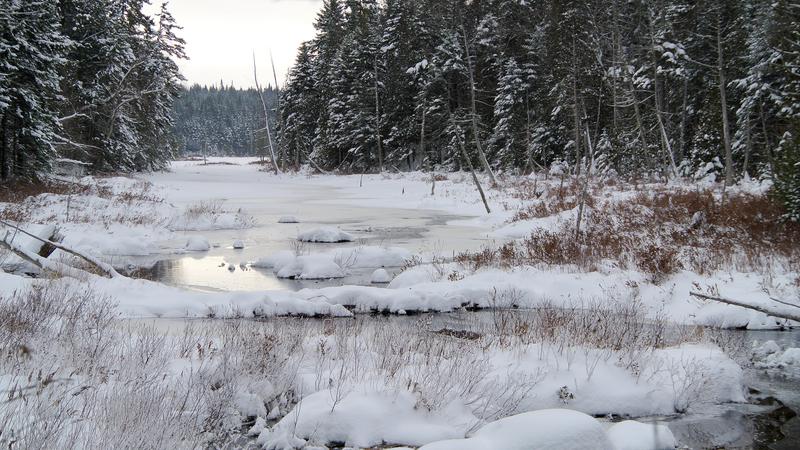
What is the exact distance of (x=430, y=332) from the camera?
750cm

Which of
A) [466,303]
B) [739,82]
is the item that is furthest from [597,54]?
[466,303]

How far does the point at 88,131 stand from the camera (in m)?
34.4

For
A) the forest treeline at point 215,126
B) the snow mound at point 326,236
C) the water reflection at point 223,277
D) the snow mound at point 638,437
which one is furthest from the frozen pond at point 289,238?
the forest treeline at point 215,126

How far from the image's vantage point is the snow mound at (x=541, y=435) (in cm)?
372

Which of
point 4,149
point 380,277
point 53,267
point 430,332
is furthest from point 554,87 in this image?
point 53,267

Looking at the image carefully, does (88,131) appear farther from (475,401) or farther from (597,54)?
(475,401)

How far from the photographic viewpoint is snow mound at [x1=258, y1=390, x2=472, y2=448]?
14.6ft

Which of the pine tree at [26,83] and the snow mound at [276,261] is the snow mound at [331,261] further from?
the pine tree at [26,83]

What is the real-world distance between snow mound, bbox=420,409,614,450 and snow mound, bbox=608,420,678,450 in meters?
0.40

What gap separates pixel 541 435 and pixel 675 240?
9685mm

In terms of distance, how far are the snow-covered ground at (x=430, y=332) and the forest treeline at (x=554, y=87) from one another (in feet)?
16.0

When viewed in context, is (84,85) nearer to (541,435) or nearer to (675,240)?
(675,240)

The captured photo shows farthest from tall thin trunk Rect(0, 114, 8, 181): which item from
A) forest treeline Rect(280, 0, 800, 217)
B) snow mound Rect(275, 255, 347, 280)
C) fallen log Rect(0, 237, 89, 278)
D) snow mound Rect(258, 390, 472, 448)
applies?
snow mound Rect(258, 390, 472, 448)

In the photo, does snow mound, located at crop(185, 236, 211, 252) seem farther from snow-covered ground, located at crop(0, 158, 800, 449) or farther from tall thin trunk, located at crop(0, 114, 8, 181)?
tall thin trunk, located at crop(0, 114, 8, 181)
